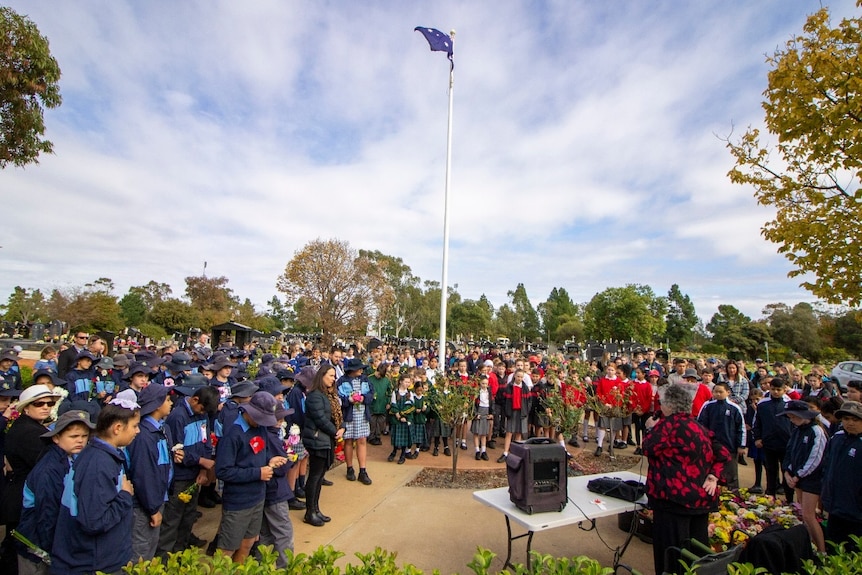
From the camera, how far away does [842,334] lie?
145ft

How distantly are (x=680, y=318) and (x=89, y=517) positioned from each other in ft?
292

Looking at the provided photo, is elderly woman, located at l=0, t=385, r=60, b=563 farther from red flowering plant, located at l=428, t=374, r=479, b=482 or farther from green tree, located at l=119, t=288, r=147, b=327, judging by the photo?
green tree, located at l=119, t=288, r=147, b=327

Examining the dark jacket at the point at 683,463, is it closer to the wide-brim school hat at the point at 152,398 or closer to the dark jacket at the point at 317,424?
the dark jacket at the point at 317,424

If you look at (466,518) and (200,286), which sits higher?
(200,286)

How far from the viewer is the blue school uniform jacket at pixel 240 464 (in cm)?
384

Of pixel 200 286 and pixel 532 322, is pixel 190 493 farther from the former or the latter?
pixel 532 322

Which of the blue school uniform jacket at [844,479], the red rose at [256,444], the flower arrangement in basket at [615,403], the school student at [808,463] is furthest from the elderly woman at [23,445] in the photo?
the flower arrangement in basket at [615,403]

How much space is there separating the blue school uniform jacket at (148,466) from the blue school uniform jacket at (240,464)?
1.39ft

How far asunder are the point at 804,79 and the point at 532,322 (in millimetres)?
88787

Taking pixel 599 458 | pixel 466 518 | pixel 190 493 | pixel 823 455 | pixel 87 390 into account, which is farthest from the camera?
pixel 599 458

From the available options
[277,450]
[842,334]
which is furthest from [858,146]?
[842,334]

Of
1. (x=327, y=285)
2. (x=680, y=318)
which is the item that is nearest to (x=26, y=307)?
(x=327, y=285)

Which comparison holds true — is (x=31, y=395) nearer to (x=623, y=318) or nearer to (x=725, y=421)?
(x=725, y=421)

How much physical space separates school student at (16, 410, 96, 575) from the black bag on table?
472 cm
